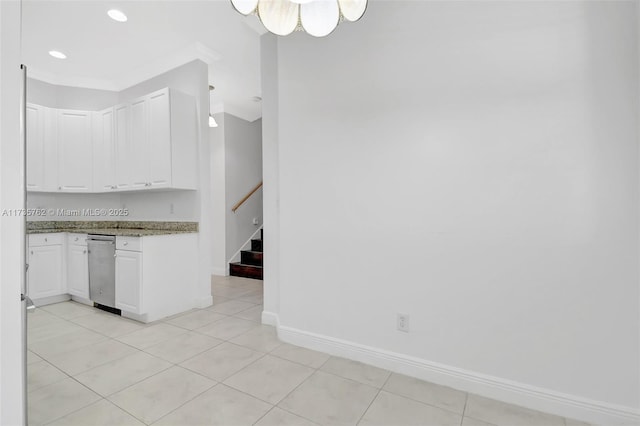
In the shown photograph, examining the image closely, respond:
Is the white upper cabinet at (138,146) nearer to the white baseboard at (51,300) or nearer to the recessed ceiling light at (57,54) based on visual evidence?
the recessed ceiling light at (57,54)

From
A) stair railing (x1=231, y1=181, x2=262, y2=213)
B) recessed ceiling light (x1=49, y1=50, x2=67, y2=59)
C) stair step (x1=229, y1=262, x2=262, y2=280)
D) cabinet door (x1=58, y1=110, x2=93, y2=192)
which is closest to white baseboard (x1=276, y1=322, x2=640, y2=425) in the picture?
stair step (x1=229, y1=262, x2=262, y2=280)

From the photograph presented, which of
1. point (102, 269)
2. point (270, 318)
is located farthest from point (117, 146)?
point (270, 318)

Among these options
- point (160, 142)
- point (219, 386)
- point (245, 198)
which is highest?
point (160, 142)

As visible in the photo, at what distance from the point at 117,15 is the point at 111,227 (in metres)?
2.88

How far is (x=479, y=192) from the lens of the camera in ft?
6.40

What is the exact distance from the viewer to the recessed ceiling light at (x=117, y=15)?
9.73 ft

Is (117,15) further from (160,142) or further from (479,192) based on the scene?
(479,192)

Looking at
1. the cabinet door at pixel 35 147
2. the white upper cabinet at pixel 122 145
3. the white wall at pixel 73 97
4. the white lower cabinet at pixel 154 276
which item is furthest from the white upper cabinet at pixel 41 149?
the white lower cabinet at pixel 154 276

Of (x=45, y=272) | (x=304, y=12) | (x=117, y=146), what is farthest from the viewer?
(x=117, y=146)

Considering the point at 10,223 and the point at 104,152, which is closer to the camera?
the point at 10,223

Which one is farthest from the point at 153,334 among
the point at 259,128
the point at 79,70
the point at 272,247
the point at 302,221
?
the point at 259,128

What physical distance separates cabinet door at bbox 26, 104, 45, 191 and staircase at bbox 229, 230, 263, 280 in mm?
2925

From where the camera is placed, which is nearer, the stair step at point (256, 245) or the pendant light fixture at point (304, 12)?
the pendant light fixture at point (304, 12)

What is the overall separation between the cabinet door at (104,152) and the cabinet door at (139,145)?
44 cm
